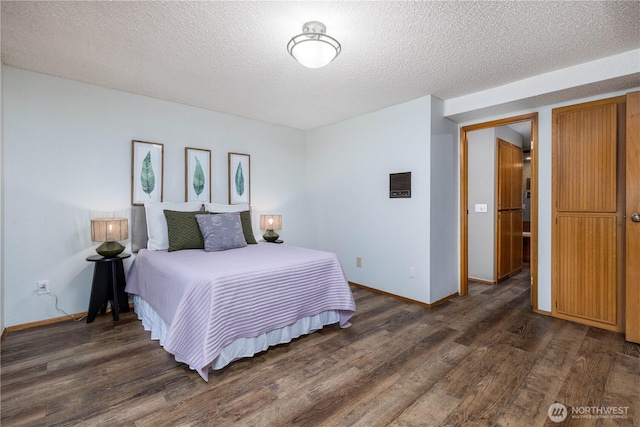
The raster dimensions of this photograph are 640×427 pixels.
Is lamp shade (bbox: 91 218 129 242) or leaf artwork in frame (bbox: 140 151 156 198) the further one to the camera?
leaf artwork in frame (bbox: 140 151 156 198)

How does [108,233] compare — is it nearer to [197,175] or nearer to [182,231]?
[182,231]

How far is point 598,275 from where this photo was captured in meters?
2.85

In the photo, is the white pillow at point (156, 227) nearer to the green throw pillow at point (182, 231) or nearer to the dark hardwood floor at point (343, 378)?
the green throw pillow at point (182, 231)

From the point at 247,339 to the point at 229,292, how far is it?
42 cm

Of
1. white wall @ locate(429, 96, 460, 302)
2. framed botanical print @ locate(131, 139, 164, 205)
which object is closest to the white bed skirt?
framed botanical print @ locate(131, 139, 164, 205)

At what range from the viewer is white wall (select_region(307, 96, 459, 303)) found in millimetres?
3479

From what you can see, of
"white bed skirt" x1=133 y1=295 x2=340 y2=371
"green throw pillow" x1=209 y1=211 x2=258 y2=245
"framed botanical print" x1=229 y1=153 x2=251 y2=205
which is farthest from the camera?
"framed botanical print" x1=229 y1=153 x2=251 y2=205

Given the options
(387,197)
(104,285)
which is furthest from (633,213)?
(104,285)

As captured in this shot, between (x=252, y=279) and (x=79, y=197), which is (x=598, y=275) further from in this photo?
(x=79, y=197)

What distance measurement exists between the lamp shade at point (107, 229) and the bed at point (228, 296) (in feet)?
0.99

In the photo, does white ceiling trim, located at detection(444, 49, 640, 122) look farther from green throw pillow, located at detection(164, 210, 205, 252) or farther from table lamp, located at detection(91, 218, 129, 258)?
table lamp, located at detection(91, 218, 129, 258)

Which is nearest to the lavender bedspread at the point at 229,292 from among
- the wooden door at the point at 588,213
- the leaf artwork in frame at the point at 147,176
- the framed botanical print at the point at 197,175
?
the leaf artwork in frame at the point at 147,176

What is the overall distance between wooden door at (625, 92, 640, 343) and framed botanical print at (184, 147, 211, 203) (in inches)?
168

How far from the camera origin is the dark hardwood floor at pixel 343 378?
1.67 metres
